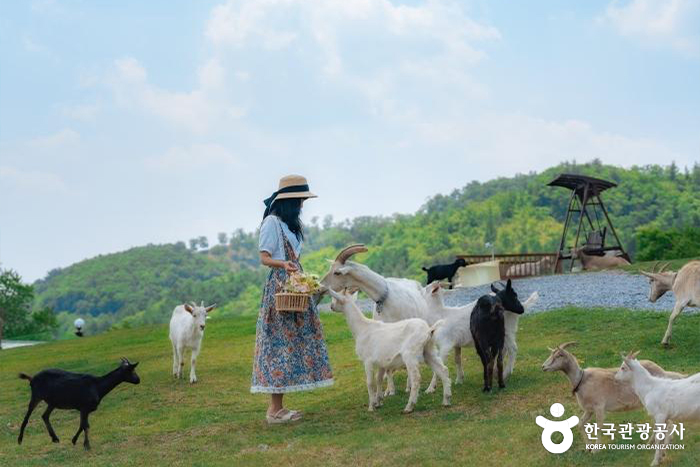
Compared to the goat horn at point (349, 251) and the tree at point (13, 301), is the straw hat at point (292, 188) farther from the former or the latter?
the tree at point (13, 301)

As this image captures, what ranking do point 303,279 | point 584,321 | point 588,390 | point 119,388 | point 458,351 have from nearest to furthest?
point 588,390 < point 303,279 < point 458,351 < point 119,388 < point 584,321

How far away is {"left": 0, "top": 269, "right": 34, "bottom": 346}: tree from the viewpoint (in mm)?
46562

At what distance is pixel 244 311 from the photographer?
5834cm

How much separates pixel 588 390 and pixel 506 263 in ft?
79.6

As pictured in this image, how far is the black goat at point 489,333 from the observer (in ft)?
32.9

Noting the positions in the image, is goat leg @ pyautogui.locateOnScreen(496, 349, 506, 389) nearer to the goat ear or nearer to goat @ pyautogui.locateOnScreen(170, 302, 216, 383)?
the goat ear

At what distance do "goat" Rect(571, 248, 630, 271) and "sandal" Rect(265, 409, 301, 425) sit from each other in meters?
21.9

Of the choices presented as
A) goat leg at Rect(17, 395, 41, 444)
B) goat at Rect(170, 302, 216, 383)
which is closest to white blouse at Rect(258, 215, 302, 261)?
goat leg at Rect(17, 395, 41, 444)

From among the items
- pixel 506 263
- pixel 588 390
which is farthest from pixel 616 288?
pixel 588 390

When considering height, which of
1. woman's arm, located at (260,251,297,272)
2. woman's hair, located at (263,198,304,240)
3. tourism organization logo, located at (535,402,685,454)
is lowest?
tourism organization logo, located at (535,402,685,454)

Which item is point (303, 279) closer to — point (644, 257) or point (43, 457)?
point (43, 457)

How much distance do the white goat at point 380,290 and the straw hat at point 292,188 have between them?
1.25m

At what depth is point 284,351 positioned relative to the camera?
9.59 metres

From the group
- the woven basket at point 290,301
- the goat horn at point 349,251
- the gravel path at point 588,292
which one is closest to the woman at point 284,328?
the woven basket at point 290,301
